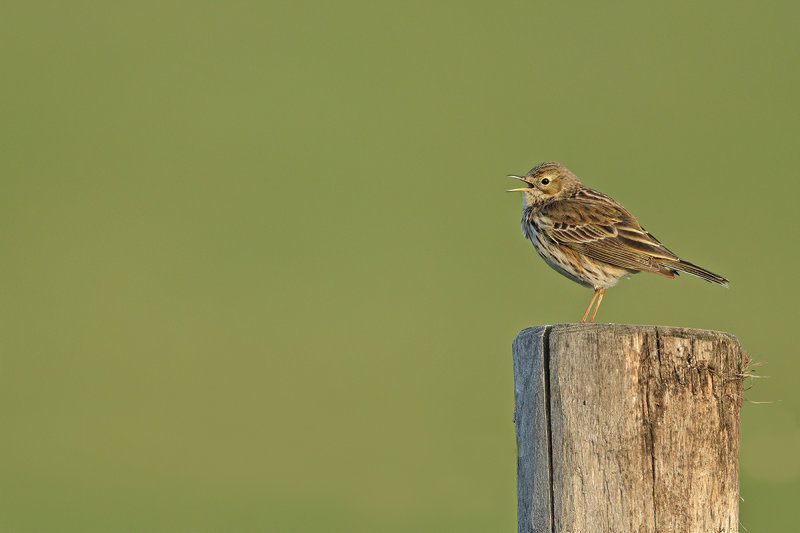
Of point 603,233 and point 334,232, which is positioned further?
point 334,232

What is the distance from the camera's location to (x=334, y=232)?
2102cm

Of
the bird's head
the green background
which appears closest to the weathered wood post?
the green background

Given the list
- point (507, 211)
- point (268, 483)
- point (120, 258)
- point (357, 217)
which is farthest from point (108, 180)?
point (268, 483)

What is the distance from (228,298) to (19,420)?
482 cm

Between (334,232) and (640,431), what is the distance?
55.5ft

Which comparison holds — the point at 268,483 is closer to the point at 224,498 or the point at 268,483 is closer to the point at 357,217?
the point at 224,498

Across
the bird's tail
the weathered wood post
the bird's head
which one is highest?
the bird's head

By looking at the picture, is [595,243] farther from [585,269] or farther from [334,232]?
[334,232]

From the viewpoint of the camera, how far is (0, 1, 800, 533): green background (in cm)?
1370

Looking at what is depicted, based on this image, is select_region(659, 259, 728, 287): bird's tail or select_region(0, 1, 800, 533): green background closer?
select_region(659, 259, 728, 287): bird's tail

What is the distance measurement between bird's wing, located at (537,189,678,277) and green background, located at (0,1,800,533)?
1235 millimetres

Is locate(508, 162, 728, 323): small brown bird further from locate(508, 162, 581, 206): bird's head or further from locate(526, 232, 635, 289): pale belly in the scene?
locate(508, 162, 581, 206): bird's head

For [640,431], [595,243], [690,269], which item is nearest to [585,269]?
[595,243]

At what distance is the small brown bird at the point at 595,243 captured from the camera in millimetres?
7883
